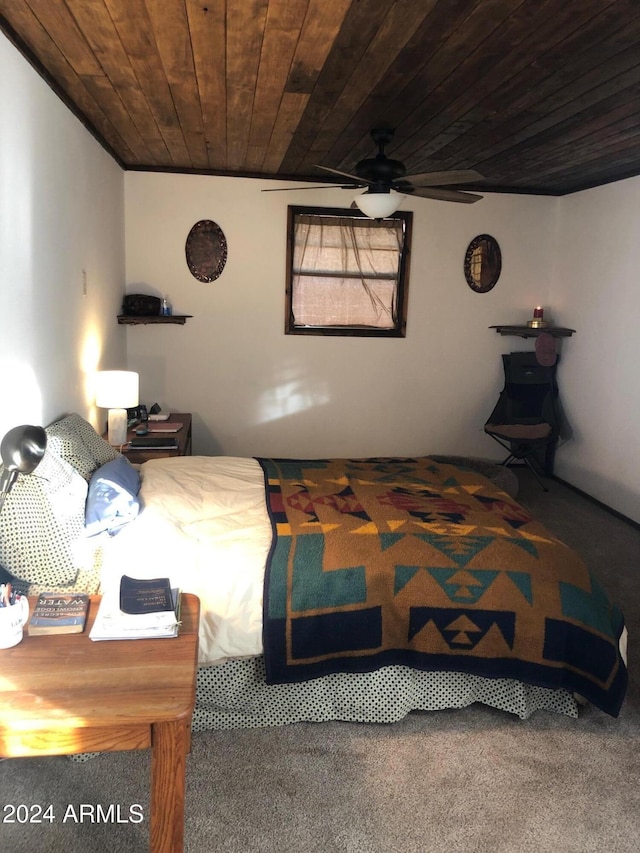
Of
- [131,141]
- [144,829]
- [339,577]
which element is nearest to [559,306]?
[131,141]

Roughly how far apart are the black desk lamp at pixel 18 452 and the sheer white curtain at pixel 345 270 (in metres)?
3.66

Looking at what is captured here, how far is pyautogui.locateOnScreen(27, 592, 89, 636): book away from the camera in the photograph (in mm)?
1728

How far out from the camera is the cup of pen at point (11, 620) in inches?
64.7

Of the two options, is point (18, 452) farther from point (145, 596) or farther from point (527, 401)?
point (527, 401)

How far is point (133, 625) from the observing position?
173 cm

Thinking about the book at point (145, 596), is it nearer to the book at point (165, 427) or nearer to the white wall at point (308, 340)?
the book at point (165, 427)

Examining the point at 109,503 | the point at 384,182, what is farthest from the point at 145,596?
the point at 384,182

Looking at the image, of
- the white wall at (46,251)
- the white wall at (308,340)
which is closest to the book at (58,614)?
the white wall at (46,251)

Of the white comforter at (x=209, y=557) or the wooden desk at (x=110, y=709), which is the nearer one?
the wooden desk at (x=110, y=709)

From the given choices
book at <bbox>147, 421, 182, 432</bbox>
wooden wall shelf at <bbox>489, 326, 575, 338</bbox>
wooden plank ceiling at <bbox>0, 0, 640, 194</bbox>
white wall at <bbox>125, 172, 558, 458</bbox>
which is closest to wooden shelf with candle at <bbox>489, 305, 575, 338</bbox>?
wooden wall shelf at <bbox>489, 326, 575, 338</bbox>

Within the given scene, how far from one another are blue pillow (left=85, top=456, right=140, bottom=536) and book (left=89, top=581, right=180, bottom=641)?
610 millimetres

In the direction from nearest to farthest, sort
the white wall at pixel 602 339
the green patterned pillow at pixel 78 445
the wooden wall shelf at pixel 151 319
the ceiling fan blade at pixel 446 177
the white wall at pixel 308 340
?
1. the green patterned pillow at pixel 78 445
2. the ceiling fan blade at pixel 446 177
3. the white wall at pixel 602 339
4. the wooden wall shelf at pixel 151 319
5. the white wall at pixel 308 340

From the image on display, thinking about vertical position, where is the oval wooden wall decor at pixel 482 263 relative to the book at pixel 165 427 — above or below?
above

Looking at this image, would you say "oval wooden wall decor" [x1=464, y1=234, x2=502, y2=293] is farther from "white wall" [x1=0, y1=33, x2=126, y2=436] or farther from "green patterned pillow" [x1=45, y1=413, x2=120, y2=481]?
"green patterned pillow" [x1=45, y1=413, x2=120, y2=481]
